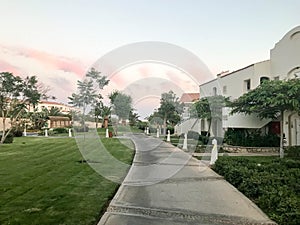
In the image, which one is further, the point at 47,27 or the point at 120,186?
the point at 47,27

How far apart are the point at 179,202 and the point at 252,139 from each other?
12.4m

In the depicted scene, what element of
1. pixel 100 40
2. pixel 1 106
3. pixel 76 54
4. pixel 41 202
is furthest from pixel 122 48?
pixel 1 106

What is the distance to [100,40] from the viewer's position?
38.4 feet

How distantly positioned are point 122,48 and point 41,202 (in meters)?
6.00

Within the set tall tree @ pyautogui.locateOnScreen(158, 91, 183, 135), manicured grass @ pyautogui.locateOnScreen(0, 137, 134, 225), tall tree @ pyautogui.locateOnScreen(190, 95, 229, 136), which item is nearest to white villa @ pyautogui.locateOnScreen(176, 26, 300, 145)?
tall tree @ pyautogui.locateOnScreen(190, 95, 229, 136)

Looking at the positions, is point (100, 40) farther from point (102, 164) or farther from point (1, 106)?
point (1, 106)

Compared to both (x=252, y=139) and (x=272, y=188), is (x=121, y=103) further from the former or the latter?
(x=272, y=188)

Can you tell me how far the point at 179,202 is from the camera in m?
5.85

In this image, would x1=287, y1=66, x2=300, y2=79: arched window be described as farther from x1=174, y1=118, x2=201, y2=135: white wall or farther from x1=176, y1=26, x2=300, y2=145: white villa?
x1=174, y1=118, x2=201, y2=135: white wall

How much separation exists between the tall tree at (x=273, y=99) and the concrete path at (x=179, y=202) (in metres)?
5.29

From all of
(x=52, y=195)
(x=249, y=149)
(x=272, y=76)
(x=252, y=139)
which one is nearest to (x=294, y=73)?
(x=272, y=76)

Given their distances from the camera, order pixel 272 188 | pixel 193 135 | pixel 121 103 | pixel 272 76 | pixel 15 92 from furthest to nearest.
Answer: pixel 193 135 < pixel 15 92 < pixel 272 76 < pixel 121 103 < pixel 272 188

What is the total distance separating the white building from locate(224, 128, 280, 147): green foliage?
1.68 feet

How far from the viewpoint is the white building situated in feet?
50.8
